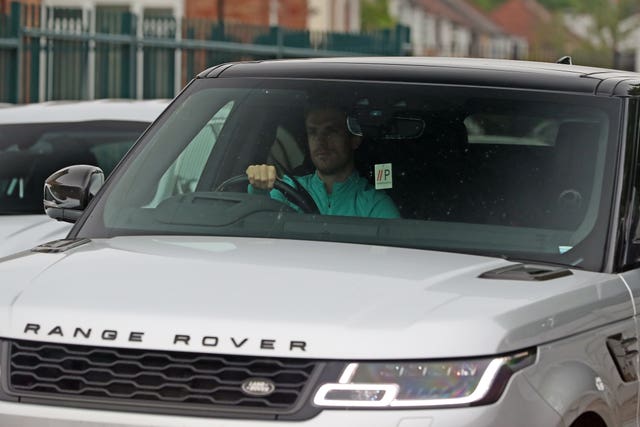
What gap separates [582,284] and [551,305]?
320mm

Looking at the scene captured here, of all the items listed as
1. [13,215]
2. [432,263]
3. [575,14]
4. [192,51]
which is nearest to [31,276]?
[432,263]

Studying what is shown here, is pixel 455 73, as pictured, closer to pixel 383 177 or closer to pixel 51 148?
pixel 383 177

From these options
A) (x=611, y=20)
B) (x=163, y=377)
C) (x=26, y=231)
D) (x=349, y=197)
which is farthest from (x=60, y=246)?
(x=611, y=20)

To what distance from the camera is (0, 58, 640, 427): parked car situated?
14.9ft

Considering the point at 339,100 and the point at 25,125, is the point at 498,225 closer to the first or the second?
the point at 339,100

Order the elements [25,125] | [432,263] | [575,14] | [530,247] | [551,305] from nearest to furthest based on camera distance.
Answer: [551,305], [432,263], [530,247], [25,125], [575,14]

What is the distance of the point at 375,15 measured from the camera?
299 ft

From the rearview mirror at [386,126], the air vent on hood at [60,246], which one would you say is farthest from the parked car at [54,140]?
the air vent on hood at [60,246]

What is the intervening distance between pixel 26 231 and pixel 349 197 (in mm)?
3557

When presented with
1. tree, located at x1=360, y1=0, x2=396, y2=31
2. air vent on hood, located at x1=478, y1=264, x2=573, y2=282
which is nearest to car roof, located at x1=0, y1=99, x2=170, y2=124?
air vent on hood, located at x1=478, y1=264, x2=573, y2=282

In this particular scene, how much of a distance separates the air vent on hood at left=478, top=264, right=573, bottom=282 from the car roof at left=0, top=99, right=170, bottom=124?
5782 millimetres

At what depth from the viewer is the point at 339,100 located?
6203 millimetres

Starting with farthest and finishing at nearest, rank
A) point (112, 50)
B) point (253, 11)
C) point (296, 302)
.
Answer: point (253, 11), point (112, 50), point (296, 302)

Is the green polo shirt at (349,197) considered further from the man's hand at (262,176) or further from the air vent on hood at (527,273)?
the air vent on hood at (527,273)
